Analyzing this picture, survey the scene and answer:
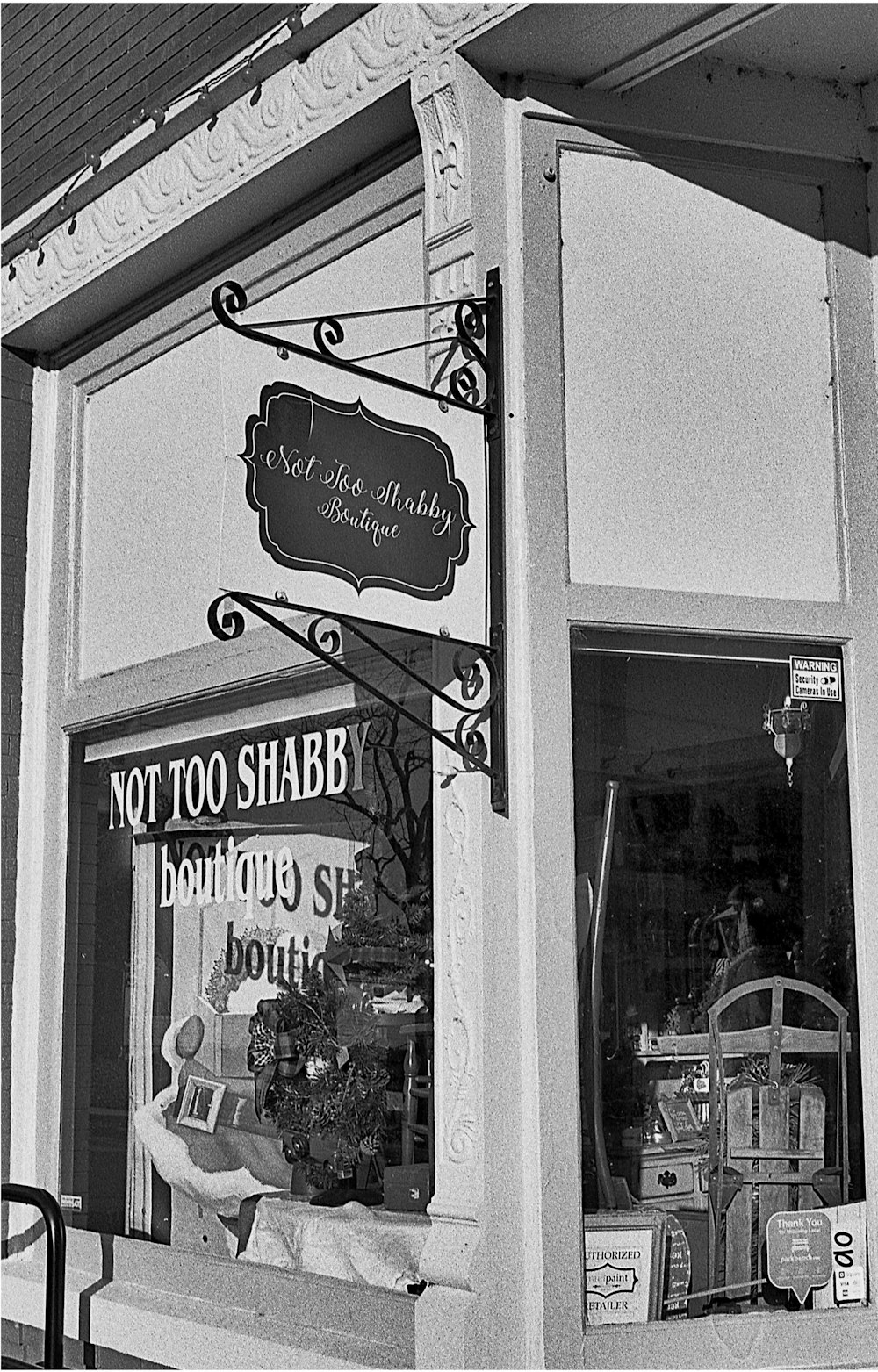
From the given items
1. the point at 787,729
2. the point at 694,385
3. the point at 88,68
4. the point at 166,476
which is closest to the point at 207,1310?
the point at 787,729

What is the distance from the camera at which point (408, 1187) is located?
4.10 meters

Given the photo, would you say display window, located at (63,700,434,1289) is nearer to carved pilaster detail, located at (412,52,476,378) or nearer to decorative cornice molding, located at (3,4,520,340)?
carved pilaster detail, located at (412,52,476,378)

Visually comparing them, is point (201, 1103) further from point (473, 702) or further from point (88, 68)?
point (88, 68)

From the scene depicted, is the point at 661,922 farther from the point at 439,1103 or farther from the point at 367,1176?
the point at 367,1176

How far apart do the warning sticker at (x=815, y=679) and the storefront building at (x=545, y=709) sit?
1 centimetres

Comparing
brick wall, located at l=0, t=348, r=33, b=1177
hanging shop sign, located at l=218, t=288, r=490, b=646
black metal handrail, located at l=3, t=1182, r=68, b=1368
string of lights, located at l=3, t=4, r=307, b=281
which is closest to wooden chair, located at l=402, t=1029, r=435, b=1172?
black metal handrail, located at l=3, t=1182, r=68, b=1368

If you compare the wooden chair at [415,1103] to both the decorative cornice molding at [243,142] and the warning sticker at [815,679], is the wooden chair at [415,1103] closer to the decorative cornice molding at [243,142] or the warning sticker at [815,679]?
the warning sticker at [815,679]

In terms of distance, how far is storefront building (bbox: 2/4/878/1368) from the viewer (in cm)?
361

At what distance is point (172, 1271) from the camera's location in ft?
15.7

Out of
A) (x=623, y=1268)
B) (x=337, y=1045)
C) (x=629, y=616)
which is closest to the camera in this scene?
(x=623, y=1268)

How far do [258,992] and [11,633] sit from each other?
6.11ft

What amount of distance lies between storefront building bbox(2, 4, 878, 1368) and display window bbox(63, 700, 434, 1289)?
18 mm

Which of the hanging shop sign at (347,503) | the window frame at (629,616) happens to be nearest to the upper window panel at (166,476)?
the window frame at (629,616)

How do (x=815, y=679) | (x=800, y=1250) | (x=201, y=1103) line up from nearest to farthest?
(x=800, y=1250) < (x=815, y=679) < (x=201, y=1103)
